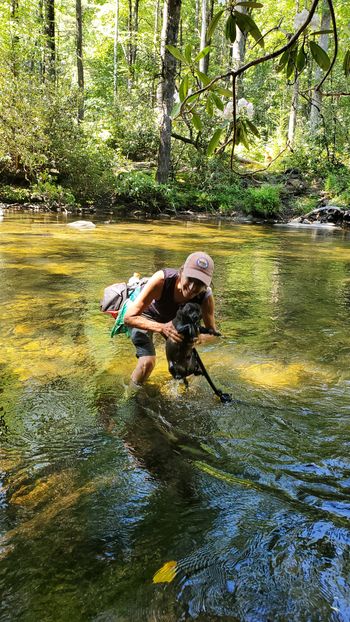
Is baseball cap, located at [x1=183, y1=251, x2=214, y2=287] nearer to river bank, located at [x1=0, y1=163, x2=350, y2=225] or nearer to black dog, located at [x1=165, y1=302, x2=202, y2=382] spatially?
black dog, located at [x1=165, y1=302, x2=202, y2=382]

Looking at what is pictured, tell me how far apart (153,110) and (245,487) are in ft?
71.6

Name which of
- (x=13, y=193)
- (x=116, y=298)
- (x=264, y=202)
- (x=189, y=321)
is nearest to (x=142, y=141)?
(x=264, y=202)

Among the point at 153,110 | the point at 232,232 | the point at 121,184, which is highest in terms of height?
the point at 153,110

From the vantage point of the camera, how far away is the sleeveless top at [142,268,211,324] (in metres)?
4.08

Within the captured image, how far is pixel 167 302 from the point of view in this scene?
4.31m

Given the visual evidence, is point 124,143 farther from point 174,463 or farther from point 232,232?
point 174,463

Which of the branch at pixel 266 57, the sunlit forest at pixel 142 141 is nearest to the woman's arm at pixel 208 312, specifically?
the branch at pixel 266 57

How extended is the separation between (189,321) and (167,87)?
15.9m

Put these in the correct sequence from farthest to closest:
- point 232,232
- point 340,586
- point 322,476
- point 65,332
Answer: point 232,232, point 65,332, point 322,476, point 340,586

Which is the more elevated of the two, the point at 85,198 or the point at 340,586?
the point at 85,198

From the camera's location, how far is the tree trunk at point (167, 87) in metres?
16.5

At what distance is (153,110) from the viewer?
22219mm

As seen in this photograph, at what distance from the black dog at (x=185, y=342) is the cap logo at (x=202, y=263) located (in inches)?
12.2

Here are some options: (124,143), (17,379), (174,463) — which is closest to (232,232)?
(124,143)
